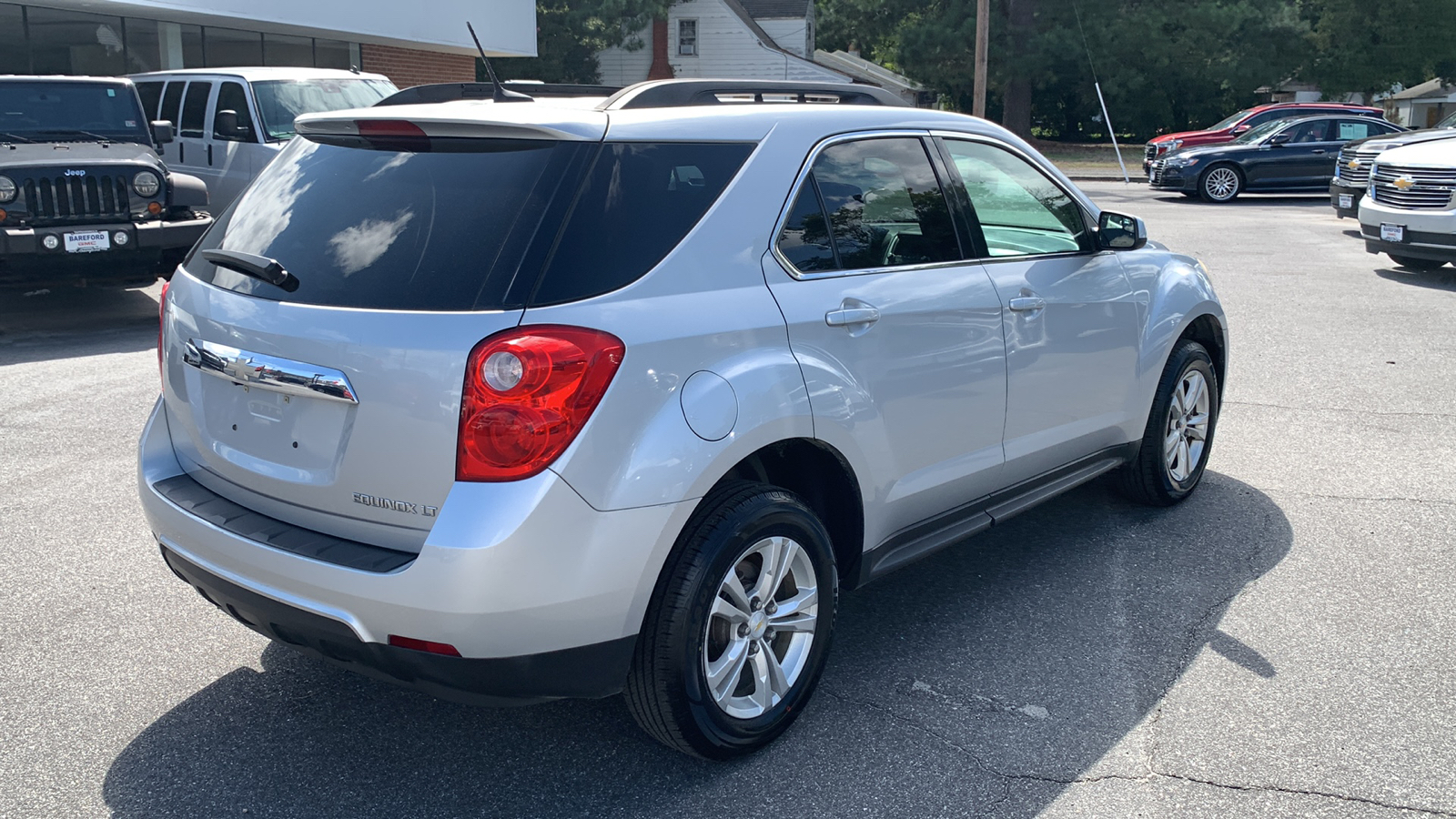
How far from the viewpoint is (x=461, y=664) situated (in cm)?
289

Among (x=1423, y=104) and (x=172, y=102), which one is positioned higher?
(x=1423, y=104)

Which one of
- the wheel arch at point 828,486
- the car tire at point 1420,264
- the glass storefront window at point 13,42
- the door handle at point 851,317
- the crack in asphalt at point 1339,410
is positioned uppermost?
the glass storefront window at point 13,42

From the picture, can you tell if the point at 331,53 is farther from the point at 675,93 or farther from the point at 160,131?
the point at 675,93

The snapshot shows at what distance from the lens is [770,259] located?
344 cm

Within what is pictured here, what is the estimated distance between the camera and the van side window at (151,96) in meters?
13.8

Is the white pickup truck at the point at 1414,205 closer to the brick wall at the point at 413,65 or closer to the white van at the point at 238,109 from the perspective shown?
the white van at the point at 238,109

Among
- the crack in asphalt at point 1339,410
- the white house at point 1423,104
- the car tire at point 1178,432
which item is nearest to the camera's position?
the car tire at point 1178,432

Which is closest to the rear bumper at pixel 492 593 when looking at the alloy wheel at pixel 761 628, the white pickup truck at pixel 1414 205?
the alloy wheel at pixel 761 628

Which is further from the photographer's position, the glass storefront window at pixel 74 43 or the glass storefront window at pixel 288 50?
the glass storefront window at pixel 288 50

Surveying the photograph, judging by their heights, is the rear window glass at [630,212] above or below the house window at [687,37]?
below

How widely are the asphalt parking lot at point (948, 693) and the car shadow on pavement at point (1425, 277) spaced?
7.31 meters

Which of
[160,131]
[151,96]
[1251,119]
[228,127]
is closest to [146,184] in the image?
[160,131]

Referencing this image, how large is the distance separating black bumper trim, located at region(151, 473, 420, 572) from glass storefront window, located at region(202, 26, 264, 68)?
19.3 meters

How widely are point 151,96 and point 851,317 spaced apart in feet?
42.3
